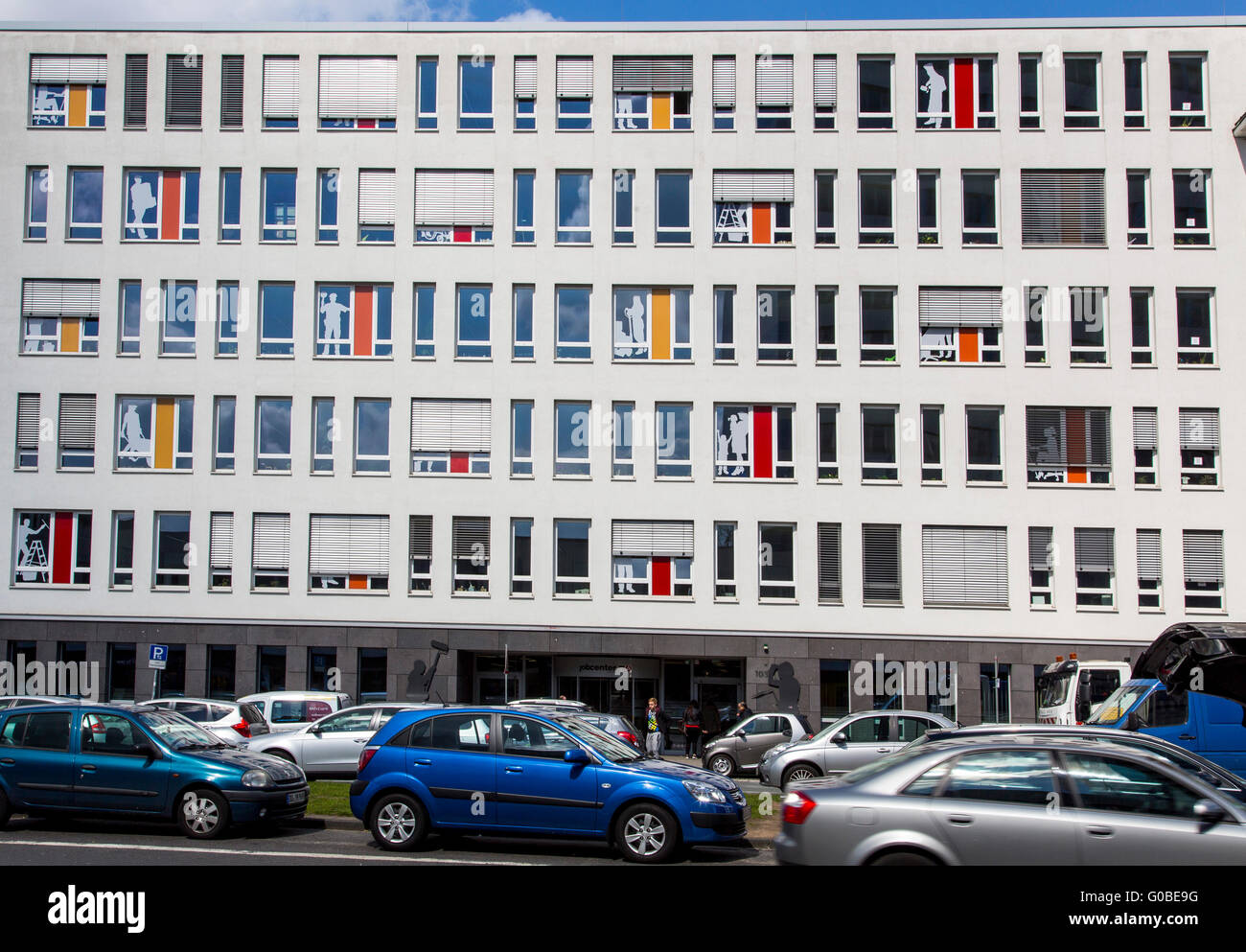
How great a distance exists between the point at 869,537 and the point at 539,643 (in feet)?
31.5

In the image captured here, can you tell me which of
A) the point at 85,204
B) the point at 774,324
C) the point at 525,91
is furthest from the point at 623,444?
the point at 85,204

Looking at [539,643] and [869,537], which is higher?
[869,537]

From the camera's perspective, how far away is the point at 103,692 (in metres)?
33.9

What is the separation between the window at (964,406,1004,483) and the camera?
33.8 meters

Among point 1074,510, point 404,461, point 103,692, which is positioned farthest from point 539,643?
point 1074,510

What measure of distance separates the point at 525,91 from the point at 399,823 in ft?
88.6

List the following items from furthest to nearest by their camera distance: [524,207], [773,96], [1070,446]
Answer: [524,207]
[773,96]
[1070,446]

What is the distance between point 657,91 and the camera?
3534cm

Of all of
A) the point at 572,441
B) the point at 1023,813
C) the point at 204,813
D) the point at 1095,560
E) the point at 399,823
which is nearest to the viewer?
the point at 1023,813

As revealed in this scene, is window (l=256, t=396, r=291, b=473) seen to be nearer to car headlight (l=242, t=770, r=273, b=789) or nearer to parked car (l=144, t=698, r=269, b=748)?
parked car (l=144, t=698, r=269, b=748)

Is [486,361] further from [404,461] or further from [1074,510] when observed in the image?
[1074,510]

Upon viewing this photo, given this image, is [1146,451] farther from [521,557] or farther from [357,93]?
[357,93]

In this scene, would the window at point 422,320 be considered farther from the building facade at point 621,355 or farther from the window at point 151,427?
the window at point 151,427

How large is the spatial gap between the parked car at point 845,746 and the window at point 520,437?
14.0m
